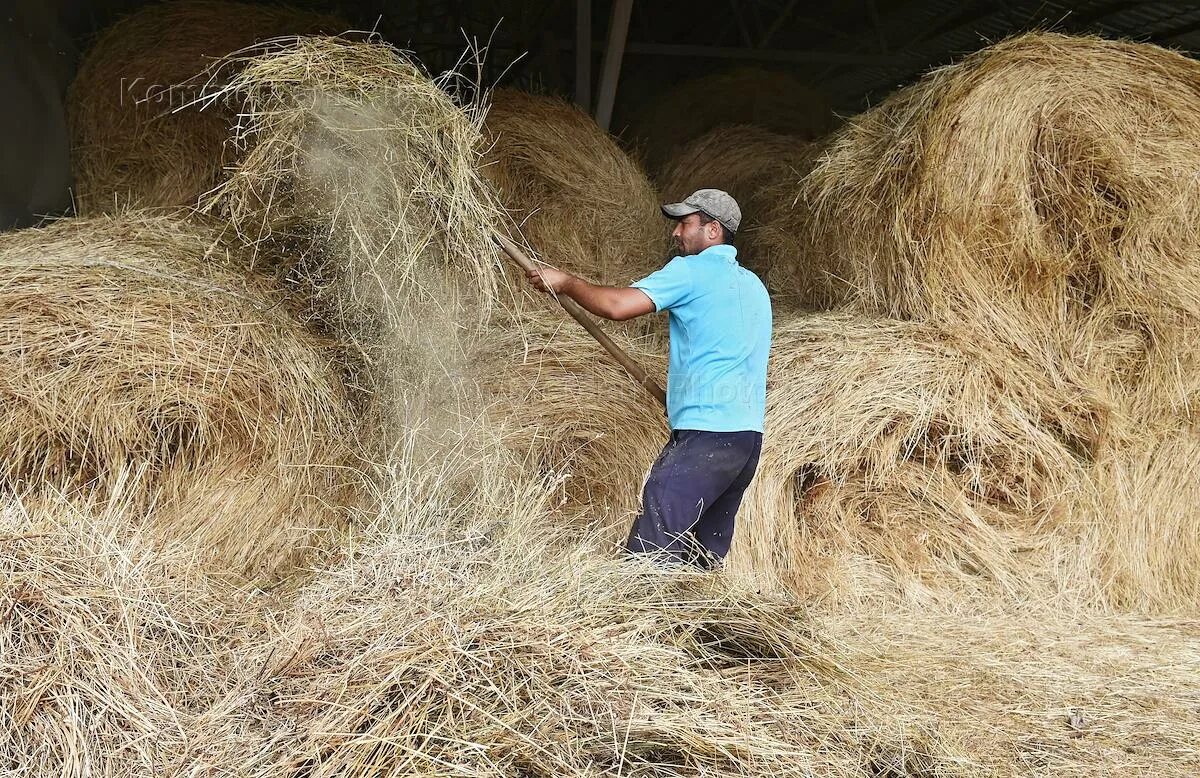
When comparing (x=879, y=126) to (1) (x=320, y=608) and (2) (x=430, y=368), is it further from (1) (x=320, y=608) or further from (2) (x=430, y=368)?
(1) (x=320, y=608)

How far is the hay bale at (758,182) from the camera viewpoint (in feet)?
15.0

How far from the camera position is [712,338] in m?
3.04

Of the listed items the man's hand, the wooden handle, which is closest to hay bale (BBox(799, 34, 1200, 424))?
the wooden handle

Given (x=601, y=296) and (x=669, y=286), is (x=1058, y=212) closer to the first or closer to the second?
(x=669, y=286)

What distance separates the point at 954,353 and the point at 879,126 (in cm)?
103

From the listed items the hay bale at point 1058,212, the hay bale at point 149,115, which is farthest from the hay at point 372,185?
the hay bale at point 1058,212

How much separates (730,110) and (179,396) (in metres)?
4.26

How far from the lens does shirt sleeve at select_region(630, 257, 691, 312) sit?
9.64ft

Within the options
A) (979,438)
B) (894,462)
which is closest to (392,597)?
(894,462)

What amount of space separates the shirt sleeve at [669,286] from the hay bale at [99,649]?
1.41 meters

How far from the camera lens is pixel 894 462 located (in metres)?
3.60

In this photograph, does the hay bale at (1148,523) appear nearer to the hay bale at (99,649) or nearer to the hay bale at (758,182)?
the hay bale at (758,182)

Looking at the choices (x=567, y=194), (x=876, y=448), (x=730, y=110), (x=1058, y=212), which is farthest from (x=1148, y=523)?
(x=730, y=110)

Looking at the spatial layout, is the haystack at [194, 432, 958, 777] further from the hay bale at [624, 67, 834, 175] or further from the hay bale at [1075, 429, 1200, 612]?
the hay bale at [624, 67, 834, 175]
